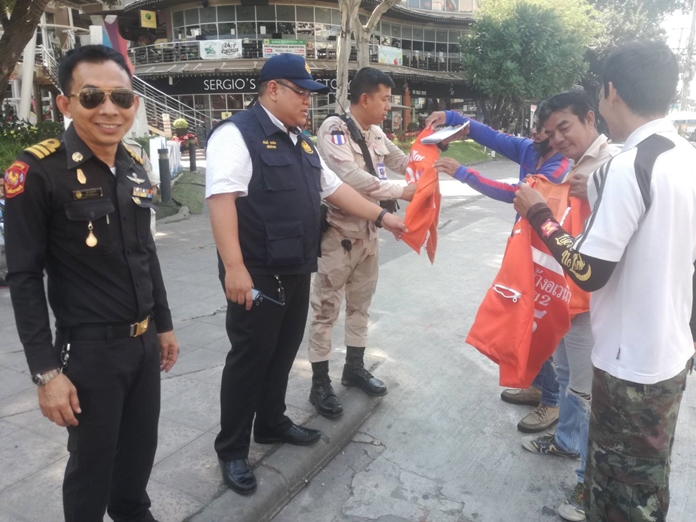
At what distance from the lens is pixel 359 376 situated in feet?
12.5

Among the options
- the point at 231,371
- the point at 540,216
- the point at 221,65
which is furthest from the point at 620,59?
the point at 221,65

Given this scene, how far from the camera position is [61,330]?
1.91 meters

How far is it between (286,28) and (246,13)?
224 cm

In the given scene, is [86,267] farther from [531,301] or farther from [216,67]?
[216,67]

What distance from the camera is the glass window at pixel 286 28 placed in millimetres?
30344

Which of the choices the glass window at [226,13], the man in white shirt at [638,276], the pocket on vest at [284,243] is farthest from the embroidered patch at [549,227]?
the glass window at [226,13]

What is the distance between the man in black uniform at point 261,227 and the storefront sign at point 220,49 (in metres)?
29.2

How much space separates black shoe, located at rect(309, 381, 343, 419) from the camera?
11.1ft

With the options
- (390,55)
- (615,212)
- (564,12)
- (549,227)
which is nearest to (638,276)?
(615,212)

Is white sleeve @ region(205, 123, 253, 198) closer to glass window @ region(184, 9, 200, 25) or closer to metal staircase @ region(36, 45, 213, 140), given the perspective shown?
metal staircase @ region(36, 45, 213, 140)

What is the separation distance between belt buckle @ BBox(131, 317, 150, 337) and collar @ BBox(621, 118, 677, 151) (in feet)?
5.85

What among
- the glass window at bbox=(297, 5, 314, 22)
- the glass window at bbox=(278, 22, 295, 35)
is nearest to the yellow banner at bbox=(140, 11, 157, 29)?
the glass window at bbox=(278, 22, 295, 35)

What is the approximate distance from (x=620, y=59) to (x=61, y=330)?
2.08 metres

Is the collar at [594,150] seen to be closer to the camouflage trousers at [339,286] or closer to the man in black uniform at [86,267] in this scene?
the camouflage trousers at [339,286]
